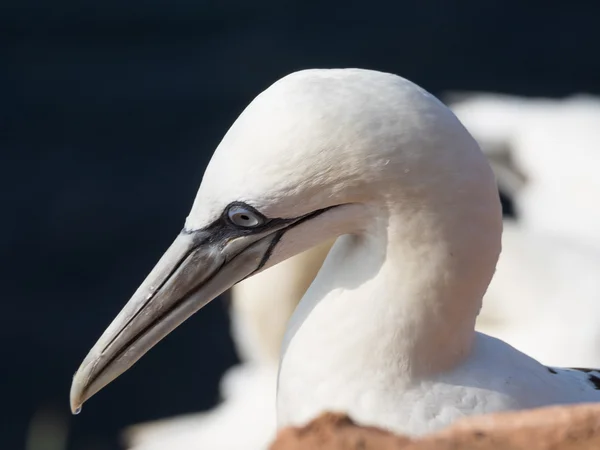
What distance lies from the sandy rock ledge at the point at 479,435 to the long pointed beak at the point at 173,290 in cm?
101

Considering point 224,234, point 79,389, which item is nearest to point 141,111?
point 79,389

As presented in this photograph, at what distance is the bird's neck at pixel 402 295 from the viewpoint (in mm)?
2562

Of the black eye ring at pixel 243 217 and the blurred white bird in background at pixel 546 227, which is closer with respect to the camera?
the black eye ring at pixel 243 217

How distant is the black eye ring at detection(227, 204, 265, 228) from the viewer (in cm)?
253

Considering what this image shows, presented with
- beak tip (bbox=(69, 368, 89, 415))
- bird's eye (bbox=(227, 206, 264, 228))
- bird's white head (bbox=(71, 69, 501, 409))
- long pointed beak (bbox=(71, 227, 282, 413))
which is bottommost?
beak tip (bbox=(69, 368, 89, 415))

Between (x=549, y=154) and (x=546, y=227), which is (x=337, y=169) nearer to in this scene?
(x=546, y=227)

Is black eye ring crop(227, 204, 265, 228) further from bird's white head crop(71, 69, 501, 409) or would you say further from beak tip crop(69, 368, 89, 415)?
beak tip crop(69, 368, 89, 415)

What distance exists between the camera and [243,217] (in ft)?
8.44

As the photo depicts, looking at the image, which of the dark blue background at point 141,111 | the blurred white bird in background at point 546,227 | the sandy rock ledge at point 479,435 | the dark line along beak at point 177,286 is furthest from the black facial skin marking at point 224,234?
the dark blue background at point 141,111

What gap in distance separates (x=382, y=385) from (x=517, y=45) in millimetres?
4671

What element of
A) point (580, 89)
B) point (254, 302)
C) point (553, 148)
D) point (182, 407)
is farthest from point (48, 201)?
point (580, 89)

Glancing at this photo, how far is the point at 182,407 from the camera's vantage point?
541cm

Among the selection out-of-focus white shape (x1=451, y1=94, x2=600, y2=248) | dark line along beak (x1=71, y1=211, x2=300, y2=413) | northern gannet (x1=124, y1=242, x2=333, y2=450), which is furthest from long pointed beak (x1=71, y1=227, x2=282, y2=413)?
out-of-focus white shape (x1=451, y1=94, x2=600, y2=248)

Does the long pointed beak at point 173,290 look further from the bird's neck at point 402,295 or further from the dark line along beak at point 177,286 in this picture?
the bird's neck at point 402,295
